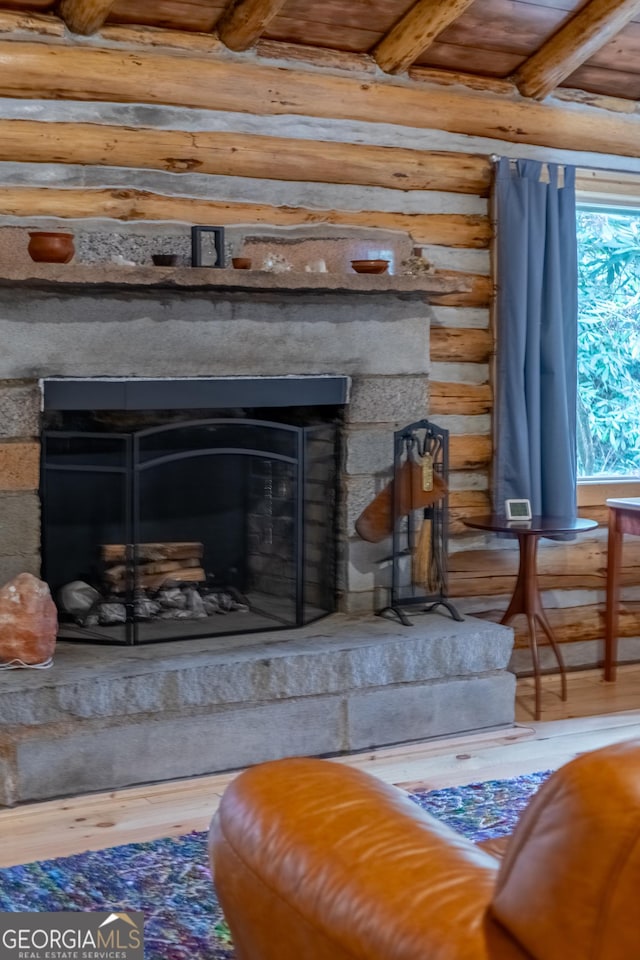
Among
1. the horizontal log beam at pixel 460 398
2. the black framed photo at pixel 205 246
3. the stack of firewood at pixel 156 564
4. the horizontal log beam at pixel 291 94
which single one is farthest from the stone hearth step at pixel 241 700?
the horizontal log beam at pixel 291 94

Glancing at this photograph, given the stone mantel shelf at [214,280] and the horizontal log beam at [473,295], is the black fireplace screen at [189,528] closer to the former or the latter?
the stone mantel shelf at [214,280]

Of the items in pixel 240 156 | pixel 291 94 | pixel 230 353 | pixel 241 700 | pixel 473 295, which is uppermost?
pixel 291 94

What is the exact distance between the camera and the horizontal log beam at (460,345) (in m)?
4.71

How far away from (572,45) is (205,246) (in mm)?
1665

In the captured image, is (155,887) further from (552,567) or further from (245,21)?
(245,21)

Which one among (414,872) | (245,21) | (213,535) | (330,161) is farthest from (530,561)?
(414,872)

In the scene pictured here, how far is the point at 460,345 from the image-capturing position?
15.6ft

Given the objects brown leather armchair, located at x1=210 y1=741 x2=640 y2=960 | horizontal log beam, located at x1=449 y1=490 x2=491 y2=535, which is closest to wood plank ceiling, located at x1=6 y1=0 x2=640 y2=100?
horizontal log beam, located at x1=449 y1=490 x2=491 y2=535

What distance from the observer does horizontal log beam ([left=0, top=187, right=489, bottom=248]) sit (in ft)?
13.1

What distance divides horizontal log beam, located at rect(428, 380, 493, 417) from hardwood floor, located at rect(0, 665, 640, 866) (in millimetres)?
1159

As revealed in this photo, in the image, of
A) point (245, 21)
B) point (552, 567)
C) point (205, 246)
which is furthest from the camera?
point (552, 567)

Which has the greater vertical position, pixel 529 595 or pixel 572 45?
pixel 572 45

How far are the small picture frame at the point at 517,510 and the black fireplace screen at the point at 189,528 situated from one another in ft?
2.25

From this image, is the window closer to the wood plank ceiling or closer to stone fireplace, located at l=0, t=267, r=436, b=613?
the wood plank ceiling
